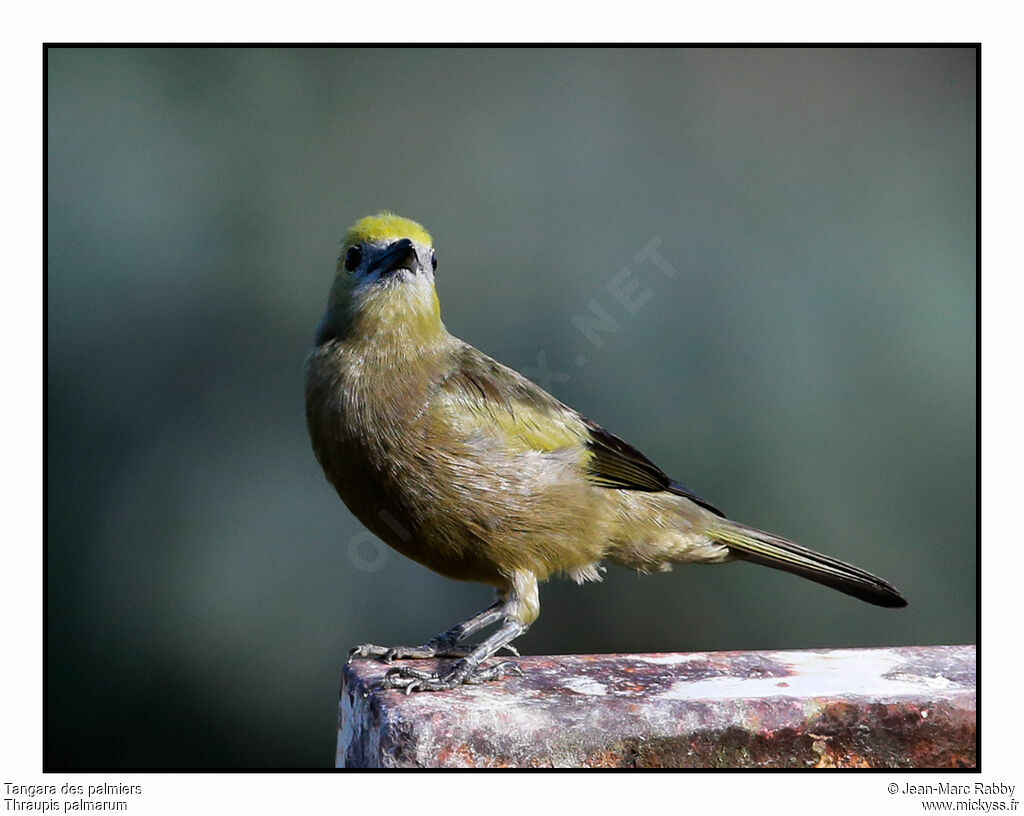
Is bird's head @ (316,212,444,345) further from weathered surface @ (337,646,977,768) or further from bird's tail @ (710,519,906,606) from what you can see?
bird's tail @ (710,519,906,606)

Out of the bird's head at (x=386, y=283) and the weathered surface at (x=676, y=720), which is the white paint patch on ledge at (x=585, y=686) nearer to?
the weathered surface at (x=676, y=720)

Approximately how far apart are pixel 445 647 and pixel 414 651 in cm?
15

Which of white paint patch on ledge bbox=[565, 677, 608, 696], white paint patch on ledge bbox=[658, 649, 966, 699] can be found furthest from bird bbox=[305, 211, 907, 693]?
white paint patch on ledge bbox=[658, 649, 966, 699]

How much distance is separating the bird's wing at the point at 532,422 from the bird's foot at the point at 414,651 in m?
0.86

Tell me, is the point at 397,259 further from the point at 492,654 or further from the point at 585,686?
the point at 585,686

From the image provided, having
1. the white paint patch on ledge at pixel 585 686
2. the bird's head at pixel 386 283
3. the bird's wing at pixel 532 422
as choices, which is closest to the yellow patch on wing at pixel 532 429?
the bird's wing at pixel 532 422

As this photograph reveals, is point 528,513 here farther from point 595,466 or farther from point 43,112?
point 43,112

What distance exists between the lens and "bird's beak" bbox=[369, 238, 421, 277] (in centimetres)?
499

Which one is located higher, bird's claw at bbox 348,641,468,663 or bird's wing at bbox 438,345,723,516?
bird's wing at bbox 438,345,723,516

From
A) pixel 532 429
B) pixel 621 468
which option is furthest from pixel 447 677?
pixel 621 468

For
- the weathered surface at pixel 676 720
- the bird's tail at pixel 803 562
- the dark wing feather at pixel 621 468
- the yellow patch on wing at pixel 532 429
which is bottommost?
the weathered surface at pixel 676 720

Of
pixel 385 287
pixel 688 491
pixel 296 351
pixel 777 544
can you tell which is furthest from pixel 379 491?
pixel 296 351

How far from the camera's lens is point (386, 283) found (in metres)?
5.11

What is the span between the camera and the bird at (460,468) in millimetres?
4816
